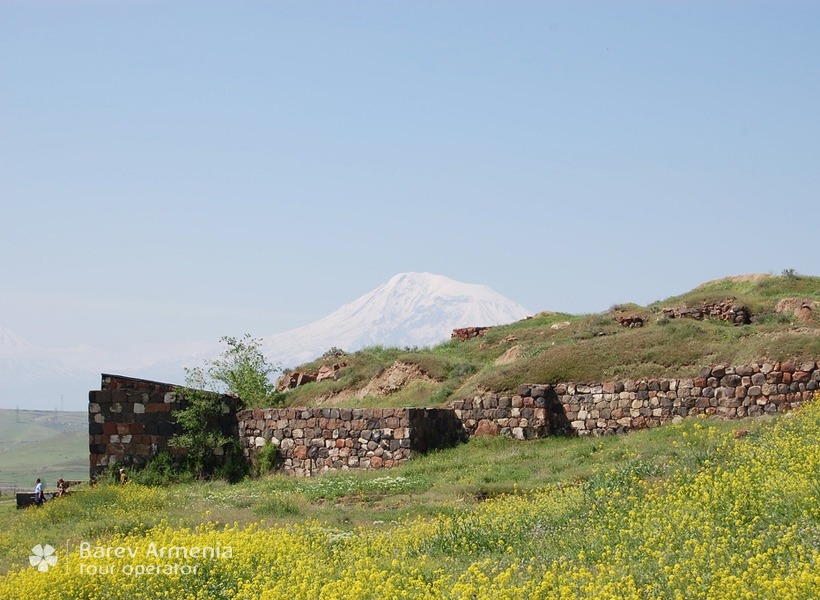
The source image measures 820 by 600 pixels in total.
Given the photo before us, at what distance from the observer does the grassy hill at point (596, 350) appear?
78.8ft

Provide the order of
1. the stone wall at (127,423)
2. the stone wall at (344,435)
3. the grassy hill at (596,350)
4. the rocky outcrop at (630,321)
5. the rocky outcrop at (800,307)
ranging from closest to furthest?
the stone wall at (344,435), the grassy hill at (596,350), the stone wall at (127,423), the rocky outcrop at (800,307), the rocky outcrop at (630,321)

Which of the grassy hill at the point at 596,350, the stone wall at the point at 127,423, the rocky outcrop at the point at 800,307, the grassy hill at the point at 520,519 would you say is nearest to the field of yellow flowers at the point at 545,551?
the grassy hill at the point at 520,519

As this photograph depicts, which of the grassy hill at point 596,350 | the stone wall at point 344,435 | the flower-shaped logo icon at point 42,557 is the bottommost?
the flower-shaped logo icon at point 42,557

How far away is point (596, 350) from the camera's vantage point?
25.8 meters

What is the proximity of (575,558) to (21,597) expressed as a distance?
229 inches

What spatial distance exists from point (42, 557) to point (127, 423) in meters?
11.9

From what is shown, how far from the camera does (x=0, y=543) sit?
15492 millimetres

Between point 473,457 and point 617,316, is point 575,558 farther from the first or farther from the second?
point 617,316

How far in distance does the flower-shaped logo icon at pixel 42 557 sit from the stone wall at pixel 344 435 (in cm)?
1029

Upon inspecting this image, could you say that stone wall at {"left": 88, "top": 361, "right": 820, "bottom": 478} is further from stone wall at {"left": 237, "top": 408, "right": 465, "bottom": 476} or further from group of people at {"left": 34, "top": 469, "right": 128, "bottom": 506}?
group of people at {"left": 34, "top": 469, "right": 128, "bottom": 506}

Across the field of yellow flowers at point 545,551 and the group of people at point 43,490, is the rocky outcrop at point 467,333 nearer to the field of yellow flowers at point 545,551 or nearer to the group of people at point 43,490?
the group of people at point 43,490

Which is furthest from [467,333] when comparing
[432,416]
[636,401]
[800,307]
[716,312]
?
[636,401]

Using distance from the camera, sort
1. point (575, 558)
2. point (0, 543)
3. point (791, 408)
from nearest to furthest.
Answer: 1. point (575, 558)
2. point (0, 543)
3. point (791, 408)

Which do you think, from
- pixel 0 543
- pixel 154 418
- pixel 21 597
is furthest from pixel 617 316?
pixel 21 597
